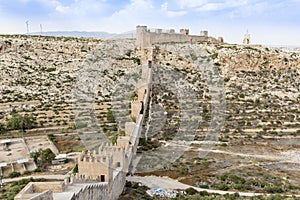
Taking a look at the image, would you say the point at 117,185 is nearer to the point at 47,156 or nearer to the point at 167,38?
the point at 47,156

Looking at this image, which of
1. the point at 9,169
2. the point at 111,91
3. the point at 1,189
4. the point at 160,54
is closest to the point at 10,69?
the point at 111,91

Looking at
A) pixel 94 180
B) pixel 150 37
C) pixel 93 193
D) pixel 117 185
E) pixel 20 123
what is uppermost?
pixel 150 37

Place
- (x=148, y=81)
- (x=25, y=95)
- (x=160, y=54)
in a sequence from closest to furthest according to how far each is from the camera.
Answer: (x=148, y=81) < (x=25, y=95) < (x=160, y=54)

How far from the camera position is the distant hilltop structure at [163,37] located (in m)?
50.3

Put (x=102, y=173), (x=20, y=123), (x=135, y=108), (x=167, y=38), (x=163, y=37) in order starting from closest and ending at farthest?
1. (x=102, y=173)
2. (x=20, y=123)
3. (x=135, y=108)
4. (x=163, y=37)
5. (x=167, y=38)

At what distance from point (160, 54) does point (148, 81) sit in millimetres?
11191

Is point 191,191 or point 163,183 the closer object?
point 191,191

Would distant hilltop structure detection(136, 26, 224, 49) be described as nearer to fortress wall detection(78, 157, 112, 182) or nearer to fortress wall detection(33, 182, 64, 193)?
fortress wall detection(78, 157, 112, 182)

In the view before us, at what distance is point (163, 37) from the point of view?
5288 cm

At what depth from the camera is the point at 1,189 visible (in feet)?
63.9

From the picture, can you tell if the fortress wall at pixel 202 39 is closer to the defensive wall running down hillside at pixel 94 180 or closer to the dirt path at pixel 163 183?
the defensive wall running down hillside at pixel 94 180

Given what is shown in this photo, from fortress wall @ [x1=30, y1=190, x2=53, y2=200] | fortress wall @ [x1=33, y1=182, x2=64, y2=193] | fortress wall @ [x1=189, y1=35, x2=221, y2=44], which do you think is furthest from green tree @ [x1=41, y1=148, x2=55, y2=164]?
fortress wall @ [x1=189, y1=35, x2=221, y2=44]

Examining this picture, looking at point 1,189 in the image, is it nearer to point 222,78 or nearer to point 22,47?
point 222,78

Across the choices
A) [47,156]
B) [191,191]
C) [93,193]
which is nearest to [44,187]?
[93,193]
